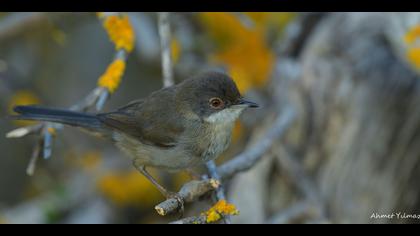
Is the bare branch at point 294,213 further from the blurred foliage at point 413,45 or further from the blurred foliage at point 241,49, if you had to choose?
the blurred foliage at point 241,49

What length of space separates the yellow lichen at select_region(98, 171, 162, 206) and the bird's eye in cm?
261

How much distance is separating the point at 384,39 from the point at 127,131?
2.78 m

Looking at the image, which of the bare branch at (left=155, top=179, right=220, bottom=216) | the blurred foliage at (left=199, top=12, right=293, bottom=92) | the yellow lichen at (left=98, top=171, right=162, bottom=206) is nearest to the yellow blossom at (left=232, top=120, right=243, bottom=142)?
the blurred foliage at (left=199, top=12, right=293, bottom=92)

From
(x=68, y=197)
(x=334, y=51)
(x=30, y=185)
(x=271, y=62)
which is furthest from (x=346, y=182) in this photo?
(x=30, y=185)

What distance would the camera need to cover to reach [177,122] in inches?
192

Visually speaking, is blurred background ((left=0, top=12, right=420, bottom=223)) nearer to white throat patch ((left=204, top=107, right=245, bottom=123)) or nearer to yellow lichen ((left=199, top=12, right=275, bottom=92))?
yellow lichen ((left=199, top=12, right=275, bottom=92))

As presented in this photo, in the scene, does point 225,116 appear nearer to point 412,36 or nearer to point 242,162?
point 242,162

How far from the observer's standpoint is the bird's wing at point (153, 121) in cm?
485

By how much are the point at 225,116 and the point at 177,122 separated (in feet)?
1.34

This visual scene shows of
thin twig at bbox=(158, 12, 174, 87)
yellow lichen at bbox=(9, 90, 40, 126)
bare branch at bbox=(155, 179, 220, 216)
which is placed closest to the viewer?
bare branch at bbox=(155, 179, 220, 216)

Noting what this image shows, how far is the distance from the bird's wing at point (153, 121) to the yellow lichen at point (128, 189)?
2.16 metres

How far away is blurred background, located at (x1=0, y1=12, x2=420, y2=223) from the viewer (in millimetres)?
5387

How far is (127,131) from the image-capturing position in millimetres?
4977

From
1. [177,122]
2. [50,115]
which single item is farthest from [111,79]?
[177,122]
